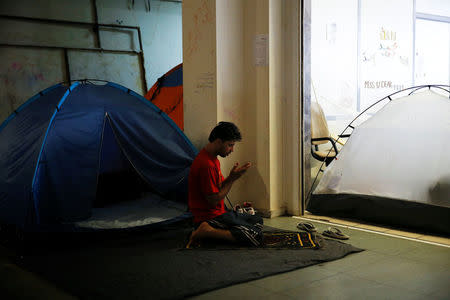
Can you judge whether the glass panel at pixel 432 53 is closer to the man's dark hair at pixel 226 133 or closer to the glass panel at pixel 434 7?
the glass panel at pixel 434 7

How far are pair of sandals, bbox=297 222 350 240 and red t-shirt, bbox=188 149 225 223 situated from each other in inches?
30.3

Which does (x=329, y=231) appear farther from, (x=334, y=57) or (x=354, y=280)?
(x=334, y=57)

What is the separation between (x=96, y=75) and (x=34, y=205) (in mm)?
3299

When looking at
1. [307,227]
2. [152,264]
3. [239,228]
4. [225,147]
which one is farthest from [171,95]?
[152,264]

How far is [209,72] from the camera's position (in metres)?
4.22

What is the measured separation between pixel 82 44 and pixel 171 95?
5.48 feet

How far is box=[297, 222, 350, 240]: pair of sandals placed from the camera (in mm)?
3484

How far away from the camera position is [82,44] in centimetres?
609

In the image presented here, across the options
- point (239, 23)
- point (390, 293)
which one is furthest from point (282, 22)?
point (390, 293)

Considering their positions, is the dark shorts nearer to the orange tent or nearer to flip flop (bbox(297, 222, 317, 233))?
flip flop (bbox(297, 222, 317, 233))

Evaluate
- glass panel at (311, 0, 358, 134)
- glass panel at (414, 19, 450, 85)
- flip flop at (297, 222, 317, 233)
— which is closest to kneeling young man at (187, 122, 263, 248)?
flip flop at (297, 222, 317, 233)

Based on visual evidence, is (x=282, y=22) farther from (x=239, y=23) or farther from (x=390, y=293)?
(x=390, y=293)

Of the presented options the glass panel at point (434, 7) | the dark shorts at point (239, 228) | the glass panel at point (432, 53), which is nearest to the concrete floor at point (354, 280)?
the dark shorts at point (239, 228)

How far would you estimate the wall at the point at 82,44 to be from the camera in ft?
18.5
